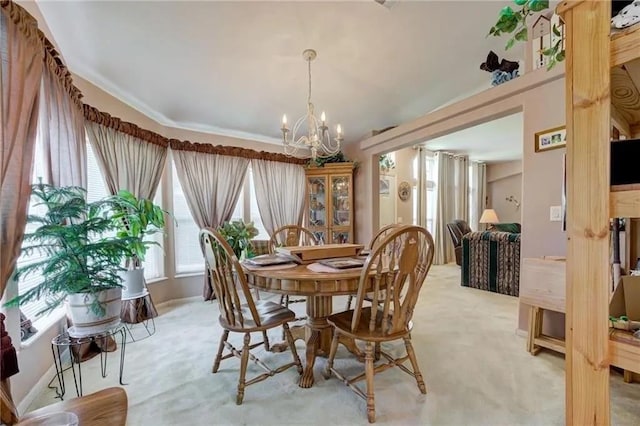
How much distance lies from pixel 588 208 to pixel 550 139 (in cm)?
225

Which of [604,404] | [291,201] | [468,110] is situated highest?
[468,110]

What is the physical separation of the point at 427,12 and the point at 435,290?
3.51m

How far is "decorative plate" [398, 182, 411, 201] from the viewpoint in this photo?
605cm

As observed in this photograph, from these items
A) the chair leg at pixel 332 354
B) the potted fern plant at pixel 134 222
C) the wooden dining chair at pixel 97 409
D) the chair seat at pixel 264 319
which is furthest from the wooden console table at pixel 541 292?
the potted fern plant at pixel 134 222

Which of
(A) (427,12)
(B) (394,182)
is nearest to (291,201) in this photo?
(B) (394,182)

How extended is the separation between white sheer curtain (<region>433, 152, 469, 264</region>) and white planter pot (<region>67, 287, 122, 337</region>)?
233 inches

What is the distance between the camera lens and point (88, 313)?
67.9 inches

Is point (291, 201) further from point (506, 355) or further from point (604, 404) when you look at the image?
point (604, 404)

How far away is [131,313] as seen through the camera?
9.78 ft

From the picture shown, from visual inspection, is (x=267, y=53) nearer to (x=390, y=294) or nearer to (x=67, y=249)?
(x=67, y=249)

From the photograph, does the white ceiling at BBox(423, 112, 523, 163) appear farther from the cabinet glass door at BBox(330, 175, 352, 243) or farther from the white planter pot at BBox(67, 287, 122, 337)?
the white planter pot at BBox(67, 287, 122, 337)

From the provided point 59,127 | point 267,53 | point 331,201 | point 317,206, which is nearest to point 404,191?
point 331,201

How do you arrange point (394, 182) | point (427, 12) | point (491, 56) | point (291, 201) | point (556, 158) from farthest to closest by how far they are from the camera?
1. point (394, 182)
2. point (291, 201)
3. point (491, 56)
4. point (427, 12)
5. point (556, 158)

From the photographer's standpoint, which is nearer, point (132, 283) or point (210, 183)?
point (132, 283)
